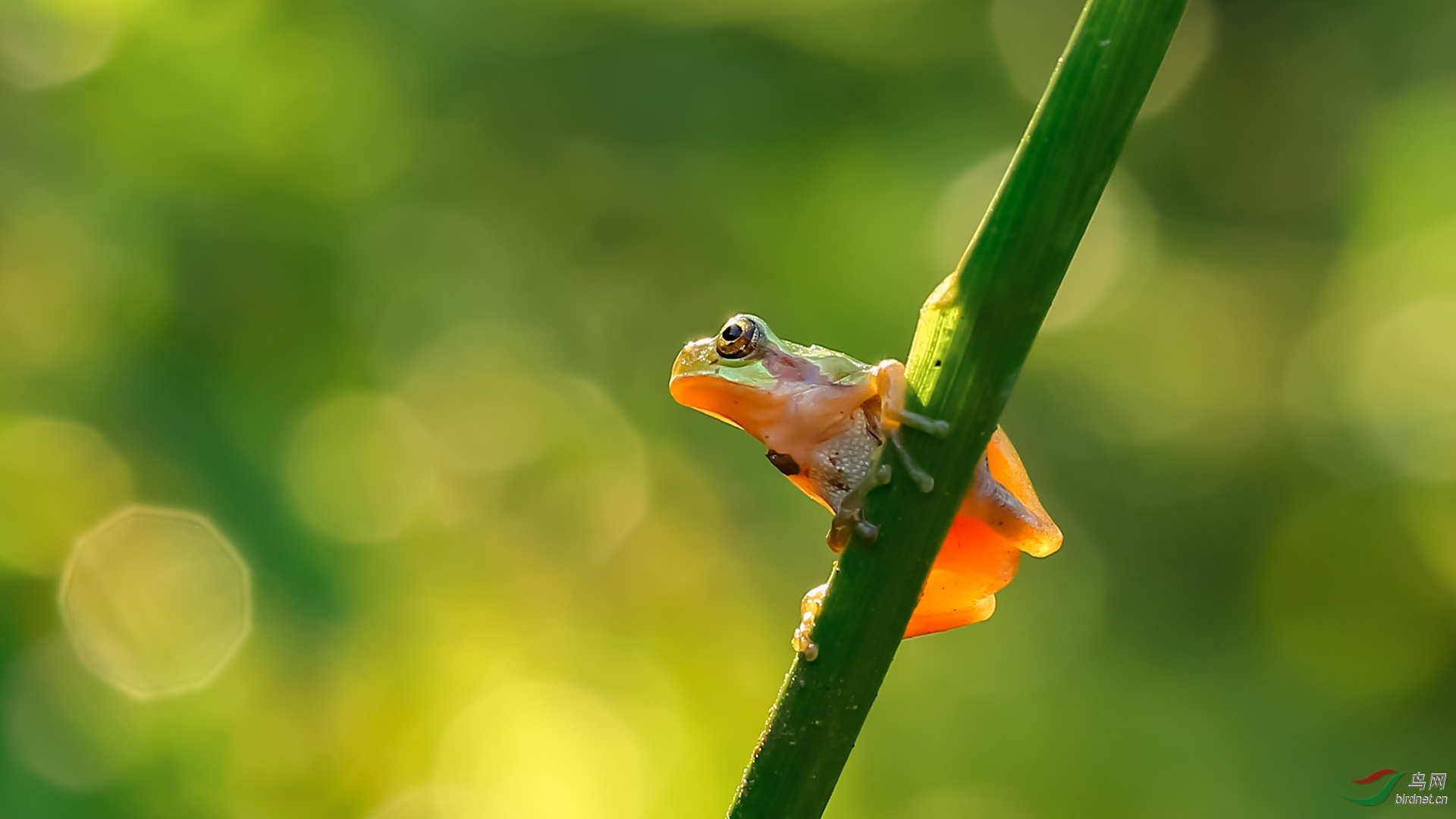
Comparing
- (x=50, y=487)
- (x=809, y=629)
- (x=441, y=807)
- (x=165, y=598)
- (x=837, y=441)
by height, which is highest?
(x=837, y=441)

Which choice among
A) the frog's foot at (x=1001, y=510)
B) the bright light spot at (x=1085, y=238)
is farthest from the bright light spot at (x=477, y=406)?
the frog's foot at (x=1001, y=510)

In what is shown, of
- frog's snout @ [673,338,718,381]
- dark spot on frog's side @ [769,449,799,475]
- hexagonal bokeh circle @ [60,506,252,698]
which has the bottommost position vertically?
hexagonal bokeh circle @ [60,506,252,698]

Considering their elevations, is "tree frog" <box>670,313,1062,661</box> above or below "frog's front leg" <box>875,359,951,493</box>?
below

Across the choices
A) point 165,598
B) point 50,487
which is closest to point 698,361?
point 165,598

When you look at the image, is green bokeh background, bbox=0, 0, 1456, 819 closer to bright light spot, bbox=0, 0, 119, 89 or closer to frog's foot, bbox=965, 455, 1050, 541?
bright light spot, bbox=0, 0, 119, 89

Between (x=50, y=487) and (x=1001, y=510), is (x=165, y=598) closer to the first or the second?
(x=50, y=487)

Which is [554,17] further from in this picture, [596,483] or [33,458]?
[33,458]

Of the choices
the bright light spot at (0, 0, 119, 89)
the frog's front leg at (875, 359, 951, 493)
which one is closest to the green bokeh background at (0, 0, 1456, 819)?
the bright light spot at (0, 0, 119, 89)
